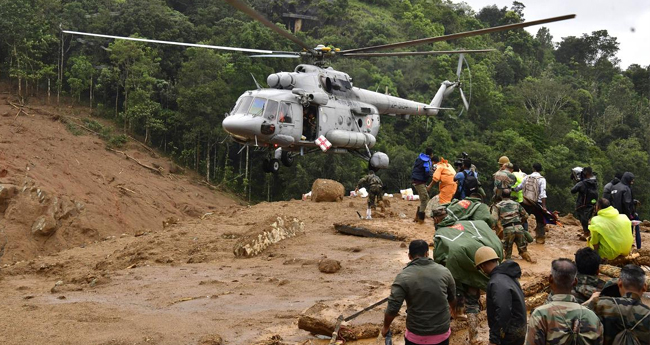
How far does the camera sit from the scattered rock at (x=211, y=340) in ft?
22.4

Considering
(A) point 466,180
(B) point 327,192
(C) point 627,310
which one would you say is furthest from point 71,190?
(C) point 627,310

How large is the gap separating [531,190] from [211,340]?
7597 millimetres

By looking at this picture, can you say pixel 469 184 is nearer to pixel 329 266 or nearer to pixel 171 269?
pixel 329 266

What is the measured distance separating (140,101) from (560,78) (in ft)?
132

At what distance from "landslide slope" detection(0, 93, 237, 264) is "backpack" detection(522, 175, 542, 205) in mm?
10833

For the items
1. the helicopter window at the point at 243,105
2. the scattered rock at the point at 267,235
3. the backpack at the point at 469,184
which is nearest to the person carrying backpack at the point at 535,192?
the backpack at the point at 469,184

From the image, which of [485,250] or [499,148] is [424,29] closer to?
[499,148]

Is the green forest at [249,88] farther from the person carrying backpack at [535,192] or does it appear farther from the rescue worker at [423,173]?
the person carrying backpack at [535,192]

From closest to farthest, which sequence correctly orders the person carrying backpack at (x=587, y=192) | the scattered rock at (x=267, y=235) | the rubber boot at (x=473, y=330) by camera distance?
the rubber boot at (x=473, y=330) → the person carrying backpack at (x=587, y=192) → the scattered rock at (x=267, y=235)

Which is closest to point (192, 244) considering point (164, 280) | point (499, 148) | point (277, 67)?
point (164, 280)

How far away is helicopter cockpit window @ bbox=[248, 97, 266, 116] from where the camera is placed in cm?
1495

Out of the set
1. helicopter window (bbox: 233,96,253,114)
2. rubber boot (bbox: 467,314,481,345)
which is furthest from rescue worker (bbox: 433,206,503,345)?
helicopter window (bbox: 233,96,253,114)

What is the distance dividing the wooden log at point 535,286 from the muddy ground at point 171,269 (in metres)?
1.20

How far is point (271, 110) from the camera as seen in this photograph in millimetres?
14984
